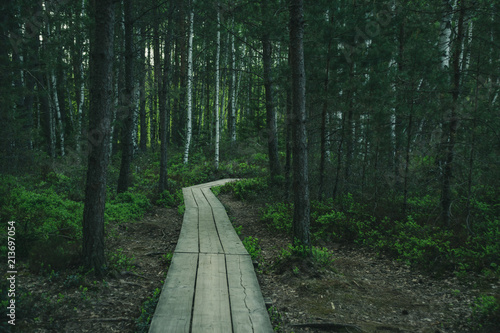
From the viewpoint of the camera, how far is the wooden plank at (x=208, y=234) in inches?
244

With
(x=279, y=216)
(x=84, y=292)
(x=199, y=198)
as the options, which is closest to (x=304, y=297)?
(x=84, y=292)

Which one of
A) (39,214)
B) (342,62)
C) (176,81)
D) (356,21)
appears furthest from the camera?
(176,81)

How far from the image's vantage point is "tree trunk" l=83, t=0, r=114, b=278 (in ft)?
14.7

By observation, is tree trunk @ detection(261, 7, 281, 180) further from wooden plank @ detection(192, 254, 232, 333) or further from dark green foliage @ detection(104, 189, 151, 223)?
wooden plank @ detection(192, 254, 232, 333)

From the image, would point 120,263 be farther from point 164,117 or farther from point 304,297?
point 164,117

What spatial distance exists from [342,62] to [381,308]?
813 cm

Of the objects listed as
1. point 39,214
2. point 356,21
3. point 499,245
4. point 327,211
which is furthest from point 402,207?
point 39,214

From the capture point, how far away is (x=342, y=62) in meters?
10.1

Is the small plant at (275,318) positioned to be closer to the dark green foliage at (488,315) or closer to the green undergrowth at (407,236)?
the dark green foliage at (488,315)

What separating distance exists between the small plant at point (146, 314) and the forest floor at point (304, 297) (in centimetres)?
10

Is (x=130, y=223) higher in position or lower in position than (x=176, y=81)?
lower

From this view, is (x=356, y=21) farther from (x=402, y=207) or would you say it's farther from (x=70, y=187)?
(x=70, y=187)

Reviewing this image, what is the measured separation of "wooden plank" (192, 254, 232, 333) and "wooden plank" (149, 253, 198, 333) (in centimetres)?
10

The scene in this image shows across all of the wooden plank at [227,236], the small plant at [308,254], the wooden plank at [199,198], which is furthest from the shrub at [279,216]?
the small plant at [308,254]
